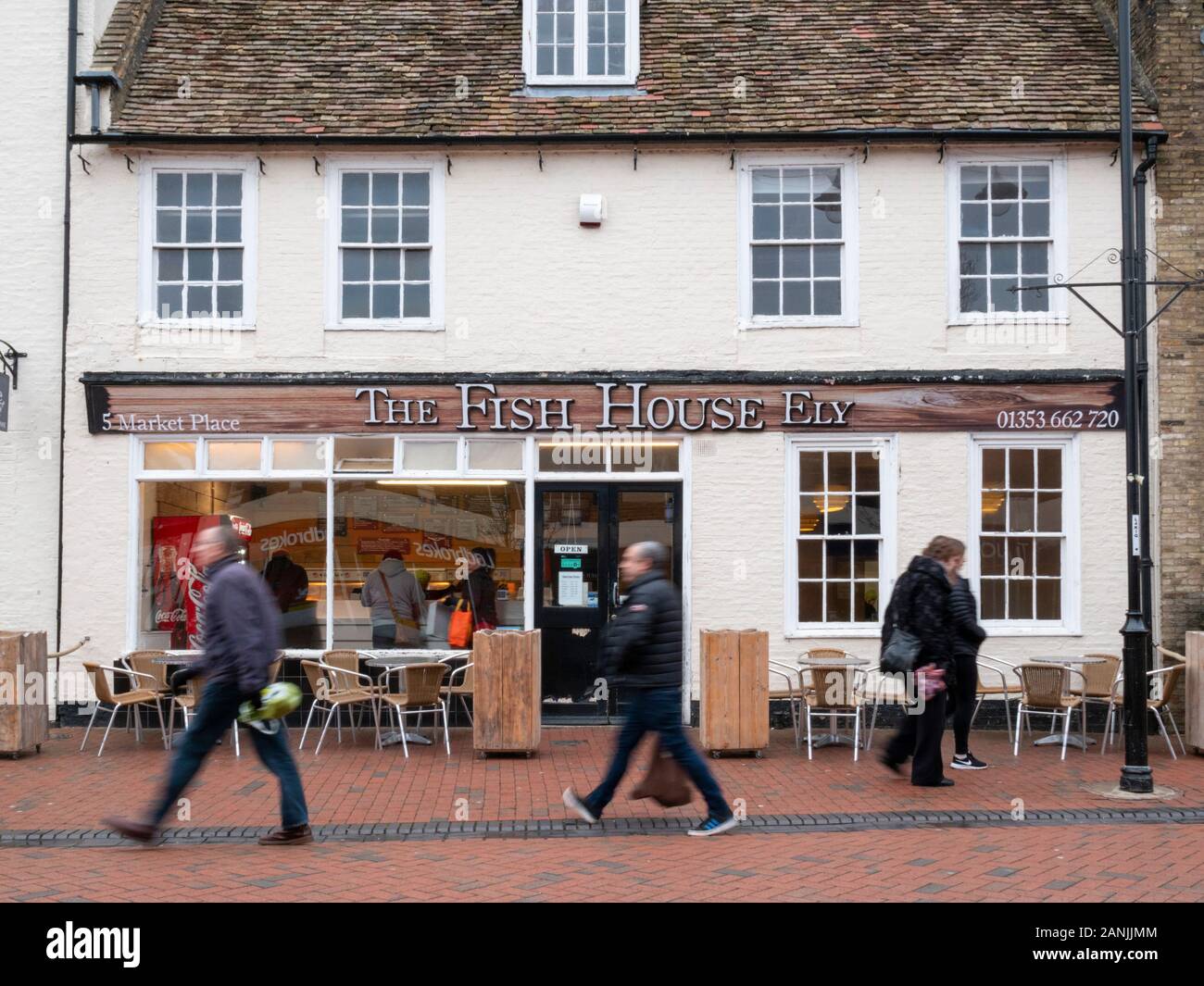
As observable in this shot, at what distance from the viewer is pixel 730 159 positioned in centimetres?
1247

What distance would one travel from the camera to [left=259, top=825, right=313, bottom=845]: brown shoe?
301 inches

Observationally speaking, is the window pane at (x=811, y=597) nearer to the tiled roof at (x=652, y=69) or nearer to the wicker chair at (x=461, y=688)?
the wicker chair at (x=461, y=688)

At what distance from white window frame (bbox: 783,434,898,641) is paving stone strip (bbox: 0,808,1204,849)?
3.91 m

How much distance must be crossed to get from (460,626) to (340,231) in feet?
14.3

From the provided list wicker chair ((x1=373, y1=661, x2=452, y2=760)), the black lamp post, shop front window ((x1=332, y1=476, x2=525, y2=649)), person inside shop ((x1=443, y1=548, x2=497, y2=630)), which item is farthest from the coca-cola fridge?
the black lamp post

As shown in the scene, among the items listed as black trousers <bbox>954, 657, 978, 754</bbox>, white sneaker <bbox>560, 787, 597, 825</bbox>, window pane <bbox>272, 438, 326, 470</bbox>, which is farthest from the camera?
window pane <bbox>272, 438, 326, 470</bbox>

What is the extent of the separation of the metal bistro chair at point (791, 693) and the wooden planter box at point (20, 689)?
22.0 ft

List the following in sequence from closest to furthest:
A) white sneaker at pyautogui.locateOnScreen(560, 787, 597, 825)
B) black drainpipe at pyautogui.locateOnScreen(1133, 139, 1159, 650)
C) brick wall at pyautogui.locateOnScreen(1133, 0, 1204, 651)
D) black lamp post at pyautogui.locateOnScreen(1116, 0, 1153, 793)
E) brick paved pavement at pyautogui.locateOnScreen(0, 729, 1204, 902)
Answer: brick paved pavement at pyautogui.locateOnScreen(0, 729, 1204, 902) < white sneaker at pyautogui.locateOnScreen(560, 787, 597, 825) < black lamp post at pyautogui.locateOnScreen(1116, 0, 1153, 793) < black drainpipe at pyautogui.locateOnScreen(1133, 139, 1159, 650) < brick wall at pyautogui.locateOnScreen(1133, 0, 1204, 651)

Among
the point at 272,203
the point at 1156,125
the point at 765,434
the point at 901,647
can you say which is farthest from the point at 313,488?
the point at 1156,125

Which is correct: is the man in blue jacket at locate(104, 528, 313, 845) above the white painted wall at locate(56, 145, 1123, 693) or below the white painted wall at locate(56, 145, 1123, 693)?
below

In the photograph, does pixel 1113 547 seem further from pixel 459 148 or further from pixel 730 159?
pixel 459 148

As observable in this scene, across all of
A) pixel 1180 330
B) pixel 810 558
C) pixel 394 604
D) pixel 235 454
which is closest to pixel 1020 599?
pixel 810 558

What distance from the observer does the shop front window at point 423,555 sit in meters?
12.5

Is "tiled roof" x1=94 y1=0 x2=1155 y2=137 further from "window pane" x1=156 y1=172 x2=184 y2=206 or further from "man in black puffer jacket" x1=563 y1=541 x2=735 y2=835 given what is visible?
"man in black puffer jacket" x1=563 y1=541 x2=735 y2=835
